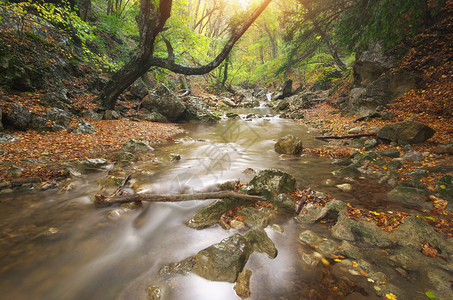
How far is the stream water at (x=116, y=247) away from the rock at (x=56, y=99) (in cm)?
566

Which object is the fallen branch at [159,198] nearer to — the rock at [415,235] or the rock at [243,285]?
the rock at [243,285]

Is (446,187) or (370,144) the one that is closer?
(446,187)

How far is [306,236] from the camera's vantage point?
2.60 metres

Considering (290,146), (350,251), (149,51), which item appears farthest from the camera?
(149,51)

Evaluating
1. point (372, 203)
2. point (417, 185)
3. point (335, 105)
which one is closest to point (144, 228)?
point (372, 203)

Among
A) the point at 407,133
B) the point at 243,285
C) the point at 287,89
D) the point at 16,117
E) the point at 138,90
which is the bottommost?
the point at 243,285

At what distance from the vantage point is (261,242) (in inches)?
96.3

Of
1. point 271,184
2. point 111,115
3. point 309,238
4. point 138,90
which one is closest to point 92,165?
point 271,184

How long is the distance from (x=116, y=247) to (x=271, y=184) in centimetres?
266

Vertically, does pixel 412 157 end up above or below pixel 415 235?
above

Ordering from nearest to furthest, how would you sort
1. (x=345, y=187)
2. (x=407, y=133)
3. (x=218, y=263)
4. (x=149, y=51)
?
1. (x=218, y=263)
2. (x=345, y=187)
3. (x=407, y=133)
4. (x=149, y=51)

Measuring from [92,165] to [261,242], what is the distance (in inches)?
176

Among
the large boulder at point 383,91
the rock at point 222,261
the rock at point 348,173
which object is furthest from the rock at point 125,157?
the large boulder at point 383,91

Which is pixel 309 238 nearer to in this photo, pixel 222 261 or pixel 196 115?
pixel 222 261
